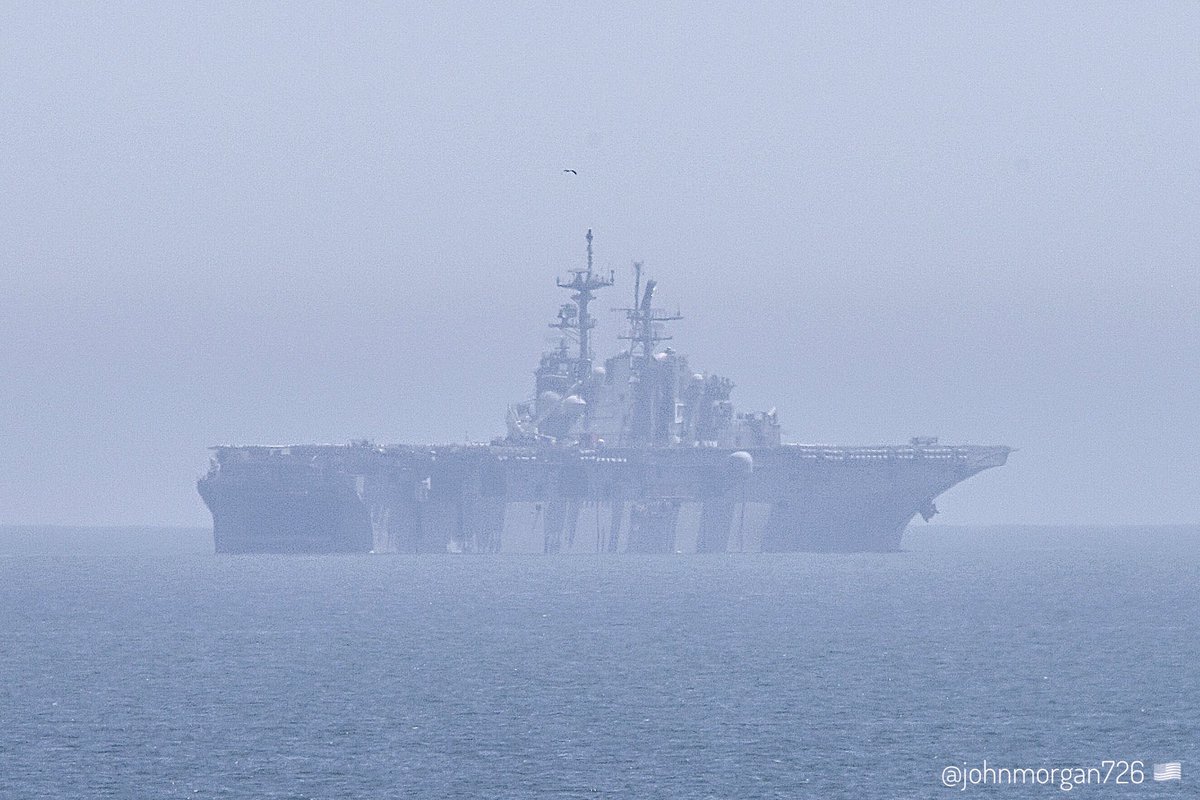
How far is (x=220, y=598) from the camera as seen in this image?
83438mm

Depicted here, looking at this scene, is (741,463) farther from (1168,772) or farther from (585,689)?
(1168,772)

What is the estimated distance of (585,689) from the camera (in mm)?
49062

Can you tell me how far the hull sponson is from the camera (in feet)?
328

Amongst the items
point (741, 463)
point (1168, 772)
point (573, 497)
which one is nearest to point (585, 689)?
point (1168, 772)

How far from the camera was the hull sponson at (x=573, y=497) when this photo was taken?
100125 mm

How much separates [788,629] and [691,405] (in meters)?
45.4

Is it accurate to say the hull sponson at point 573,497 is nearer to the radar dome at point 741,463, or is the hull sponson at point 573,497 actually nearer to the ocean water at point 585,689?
the radar dome at point 741,463

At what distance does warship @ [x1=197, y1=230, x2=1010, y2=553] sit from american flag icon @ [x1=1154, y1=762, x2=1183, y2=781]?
64.3m

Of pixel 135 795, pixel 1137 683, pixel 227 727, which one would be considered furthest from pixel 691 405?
pixel 135 795

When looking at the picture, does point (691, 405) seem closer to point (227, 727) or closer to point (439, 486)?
point (439, 486)

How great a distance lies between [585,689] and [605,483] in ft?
185

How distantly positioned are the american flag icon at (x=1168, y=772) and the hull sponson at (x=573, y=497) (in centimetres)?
6405

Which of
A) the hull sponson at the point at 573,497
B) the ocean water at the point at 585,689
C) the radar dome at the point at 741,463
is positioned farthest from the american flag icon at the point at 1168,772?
the radar dome at the point at 741,463

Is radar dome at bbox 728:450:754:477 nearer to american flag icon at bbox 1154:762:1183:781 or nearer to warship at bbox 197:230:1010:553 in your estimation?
warship at bbox 197:230:1010:553
